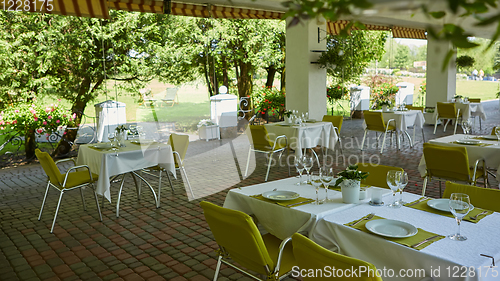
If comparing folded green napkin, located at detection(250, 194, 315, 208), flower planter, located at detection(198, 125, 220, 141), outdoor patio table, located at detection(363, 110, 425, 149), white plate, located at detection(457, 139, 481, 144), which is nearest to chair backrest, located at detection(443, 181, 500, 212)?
folded green napkin, located at detection(250, 194, 315, 208)

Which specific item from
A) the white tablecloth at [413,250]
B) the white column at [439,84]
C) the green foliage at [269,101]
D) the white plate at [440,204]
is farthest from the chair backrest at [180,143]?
the white column at [439,84]

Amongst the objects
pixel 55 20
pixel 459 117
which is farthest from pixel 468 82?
pixel 55 20

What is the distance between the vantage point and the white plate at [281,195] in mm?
2617

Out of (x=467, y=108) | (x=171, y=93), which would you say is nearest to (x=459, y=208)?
(x=467, y=108)

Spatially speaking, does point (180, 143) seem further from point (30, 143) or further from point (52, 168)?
point (30, 143)

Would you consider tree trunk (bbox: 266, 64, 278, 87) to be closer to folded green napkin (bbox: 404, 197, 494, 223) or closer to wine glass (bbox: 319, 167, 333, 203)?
wine glass (bbox: 319, 167, 333, 203)

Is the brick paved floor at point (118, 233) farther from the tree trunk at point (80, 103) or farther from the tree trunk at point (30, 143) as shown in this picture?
the tree trunk at point (80, 103)

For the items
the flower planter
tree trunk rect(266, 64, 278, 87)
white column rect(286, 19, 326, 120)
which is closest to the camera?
white column rect(286, 19, 326, 120)

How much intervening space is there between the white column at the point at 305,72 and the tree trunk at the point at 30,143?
5301mm

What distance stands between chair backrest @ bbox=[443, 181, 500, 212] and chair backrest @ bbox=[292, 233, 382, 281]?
1.38 metres

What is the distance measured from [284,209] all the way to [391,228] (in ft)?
2.16

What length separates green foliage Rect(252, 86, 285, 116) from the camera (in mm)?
10734

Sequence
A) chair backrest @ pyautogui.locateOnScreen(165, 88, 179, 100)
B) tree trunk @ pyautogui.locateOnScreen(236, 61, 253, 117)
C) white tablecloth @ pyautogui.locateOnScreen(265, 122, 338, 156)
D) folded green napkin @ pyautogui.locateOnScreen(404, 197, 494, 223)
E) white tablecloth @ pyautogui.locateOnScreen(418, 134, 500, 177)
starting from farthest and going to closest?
tree trunk @ pyautogui.locateOnScreen(236, 61, 253, 117)
chair backrest @ pyautogui.locateOnScreen(165, 88, 179, 100)
white tablecloth @ pyautogui.locateOnScreen(265, 122, 338, 156)
white tablecloth @ pyautogui.locateOnScreen(418, 134, 500, 177)
folded green napkin @ pyautogui.locateOnScreen(404, 197, 494, 223)

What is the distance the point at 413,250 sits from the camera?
1.79 metres
